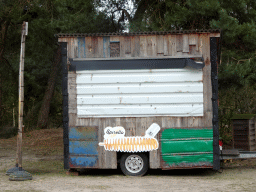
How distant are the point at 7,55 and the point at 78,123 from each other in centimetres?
1616

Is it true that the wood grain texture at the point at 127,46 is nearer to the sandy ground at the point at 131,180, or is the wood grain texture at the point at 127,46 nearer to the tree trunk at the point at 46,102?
the sandy ground at the point at 131,180

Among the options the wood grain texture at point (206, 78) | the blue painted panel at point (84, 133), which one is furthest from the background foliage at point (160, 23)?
the blue painted panel at point (84, 133)

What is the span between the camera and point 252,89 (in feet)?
56.6

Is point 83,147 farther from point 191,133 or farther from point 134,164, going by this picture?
point 191,133

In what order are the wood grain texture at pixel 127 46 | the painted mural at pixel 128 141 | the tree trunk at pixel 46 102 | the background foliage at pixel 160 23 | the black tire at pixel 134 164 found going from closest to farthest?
the painted mural at pixel 128 141
the black tire at pixel 134 164
the wood grain texture at pixel 127 46
the background foliage at pixel 160 23
the tree trunk at pixel 46 102

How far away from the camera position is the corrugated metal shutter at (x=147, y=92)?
9.68 metres

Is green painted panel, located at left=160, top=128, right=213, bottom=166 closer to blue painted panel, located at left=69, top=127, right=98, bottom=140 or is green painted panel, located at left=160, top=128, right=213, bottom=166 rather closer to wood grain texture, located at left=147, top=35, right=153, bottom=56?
blue painted panel, located at left=69, top=127, right=98, bottom=140

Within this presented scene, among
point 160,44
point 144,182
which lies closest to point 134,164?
point 144,182

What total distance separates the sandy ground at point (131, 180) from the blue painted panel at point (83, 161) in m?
0.30

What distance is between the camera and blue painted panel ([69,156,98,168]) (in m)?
9.82

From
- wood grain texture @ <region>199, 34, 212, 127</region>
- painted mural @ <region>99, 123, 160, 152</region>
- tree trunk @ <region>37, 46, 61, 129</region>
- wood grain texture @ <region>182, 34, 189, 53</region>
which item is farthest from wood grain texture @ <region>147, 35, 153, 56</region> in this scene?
tree trunk @ <region>37, 46, 61, 129</region>

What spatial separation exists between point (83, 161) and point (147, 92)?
229 cm

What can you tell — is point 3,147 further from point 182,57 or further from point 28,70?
point 182,57

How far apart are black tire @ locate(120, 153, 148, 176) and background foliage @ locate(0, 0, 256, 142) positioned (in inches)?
204
